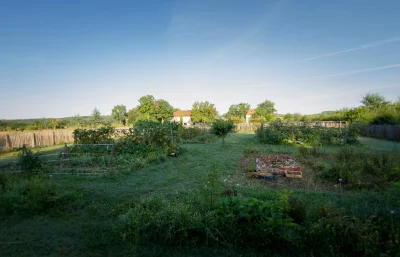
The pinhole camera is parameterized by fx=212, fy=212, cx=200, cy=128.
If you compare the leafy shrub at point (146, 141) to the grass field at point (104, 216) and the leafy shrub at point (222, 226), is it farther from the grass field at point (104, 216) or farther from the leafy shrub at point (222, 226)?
the leafy shrub at point (222, 226)

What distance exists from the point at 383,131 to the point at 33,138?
3096cm

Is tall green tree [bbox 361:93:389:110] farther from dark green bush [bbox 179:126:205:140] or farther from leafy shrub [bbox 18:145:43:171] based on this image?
leafy shrub [bbox 18:145:43:171]

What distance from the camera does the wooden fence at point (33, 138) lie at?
16.8 metres

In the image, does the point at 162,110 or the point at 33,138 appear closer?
the point at 33,138

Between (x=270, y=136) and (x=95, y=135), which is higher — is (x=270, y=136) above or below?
below

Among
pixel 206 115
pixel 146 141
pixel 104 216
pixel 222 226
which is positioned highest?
pixel 206 115

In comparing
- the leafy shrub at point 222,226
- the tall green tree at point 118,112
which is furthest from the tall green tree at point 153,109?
the leafy shrub at point 222,226

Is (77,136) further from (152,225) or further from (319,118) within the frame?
(319,118)

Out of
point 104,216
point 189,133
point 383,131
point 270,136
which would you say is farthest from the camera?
point 189,133

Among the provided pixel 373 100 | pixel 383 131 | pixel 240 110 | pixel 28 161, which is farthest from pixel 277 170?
pixel 240 110

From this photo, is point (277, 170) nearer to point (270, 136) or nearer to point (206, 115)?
point (270, 136)

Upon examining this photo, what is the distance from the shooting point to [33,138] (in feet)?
60.8

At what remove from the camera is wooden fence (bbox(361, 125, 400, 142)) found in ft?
57.3

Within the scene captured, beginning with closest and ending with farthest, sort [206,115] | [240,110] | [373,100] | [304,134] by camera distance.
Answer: [304,134] → [373,100] → [206,115] → [240,110]
